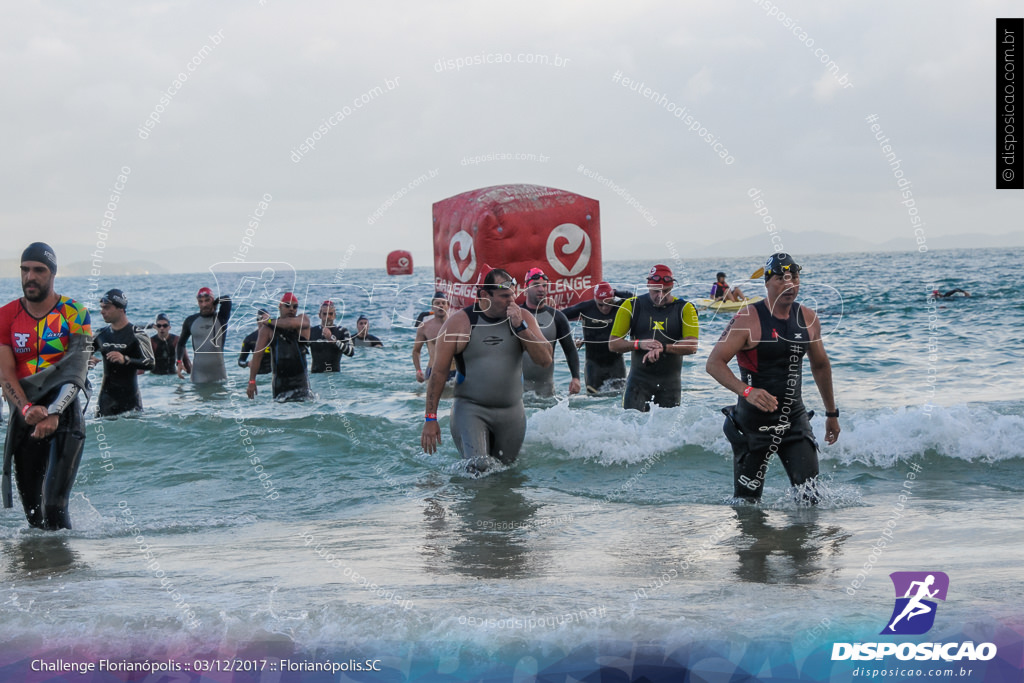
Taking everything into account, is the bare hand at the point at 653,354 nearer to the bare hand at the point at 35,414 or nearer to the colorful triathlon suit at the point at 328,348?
the bare hand at the point at 35,414

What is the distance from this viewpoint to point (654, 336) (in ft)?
28.6

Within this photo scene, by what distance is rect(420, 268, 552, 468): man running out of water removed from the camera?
21.7 feet

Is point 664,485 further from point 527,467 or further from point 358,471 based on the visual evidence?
point 358,471

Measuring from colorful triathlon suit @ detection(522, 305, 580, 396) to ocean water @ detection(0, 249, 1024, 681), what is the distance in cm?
28

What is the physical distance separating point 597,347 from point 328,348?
5405 mm

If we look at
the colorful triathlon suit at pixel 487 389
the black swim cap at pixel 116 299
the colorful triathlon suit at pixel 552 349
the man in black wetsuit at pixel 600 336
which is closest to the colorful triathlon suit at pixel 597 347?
the man in black wetsuit at pixel 600 336

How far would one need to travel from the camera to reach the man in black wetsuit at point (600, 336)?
34.3 feet

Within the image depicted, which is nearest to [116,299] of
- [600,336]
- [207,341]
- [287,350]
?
[287,350]

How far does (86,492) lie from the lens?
7.70 meters

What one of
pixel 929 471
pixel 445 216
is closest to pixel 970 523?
pixel 929 471

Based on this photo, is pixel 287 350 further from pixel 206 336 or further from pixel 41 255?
pixel 41 255

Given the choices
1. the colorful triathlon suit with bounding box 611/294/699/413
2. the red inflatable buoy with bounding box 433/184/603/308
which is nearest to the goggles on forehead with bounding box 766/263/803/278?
the colorful triathlon suit with bounding box 611/294/699/413

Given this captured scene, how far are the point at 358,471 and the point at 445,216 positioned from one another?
733 centimetres

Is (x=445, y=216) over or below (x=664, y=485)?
over
